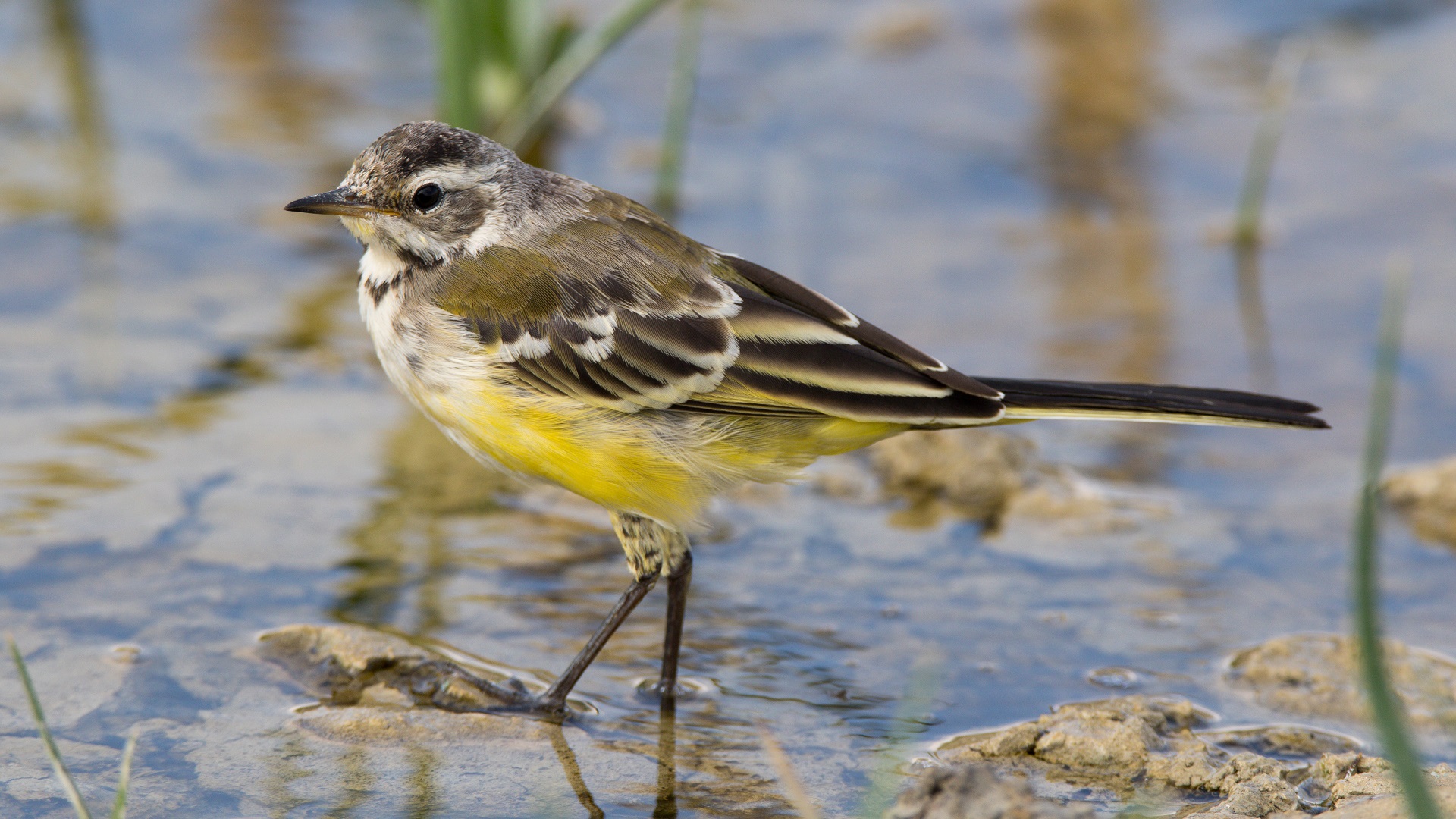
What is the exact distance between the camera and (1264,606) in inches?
225

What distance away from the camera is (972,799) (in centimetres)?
311

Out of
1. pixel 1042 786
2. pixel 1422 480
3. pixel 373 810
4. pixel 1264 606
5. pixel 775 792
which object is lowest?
pixel 373 810

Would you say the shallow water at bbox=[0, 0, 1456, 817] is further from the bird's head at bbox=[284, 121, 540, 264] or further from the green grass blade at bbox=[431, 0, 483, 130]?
the bird's head at bbox=[284, 121, 540, 264]

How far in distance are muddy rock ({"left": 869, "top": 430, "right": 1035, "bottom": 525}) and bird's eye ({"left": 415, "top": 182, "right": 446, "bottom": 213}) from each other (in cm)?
237

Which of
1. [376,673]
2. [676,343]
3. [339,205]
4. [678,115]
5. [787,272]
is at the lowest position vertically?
[376,673]

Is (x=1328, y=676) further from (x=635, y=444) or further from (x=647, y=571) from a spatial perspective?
(x=635, y=444)

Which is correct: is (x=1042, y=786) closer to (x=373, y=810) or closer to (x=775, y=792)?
(x=775, y=792)

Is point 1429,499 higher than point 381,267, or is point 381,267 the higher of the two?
point 1429,499

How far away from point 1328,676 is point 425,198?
3.32 metres

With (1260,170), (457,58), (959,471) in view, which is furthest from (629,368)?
(1260,170)

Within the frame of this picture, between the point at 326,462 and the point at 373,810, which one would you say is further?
the point at 326,462

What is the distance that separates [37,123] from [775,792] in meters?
7.52

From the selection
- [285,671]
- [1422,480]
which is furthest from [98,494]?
[1422,480]

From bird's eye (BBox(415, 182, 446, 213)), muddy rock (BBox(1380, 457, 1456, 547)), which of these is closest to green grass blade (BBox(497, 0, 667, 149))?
bird's eye (BBox(415, 182, 446, 213))
